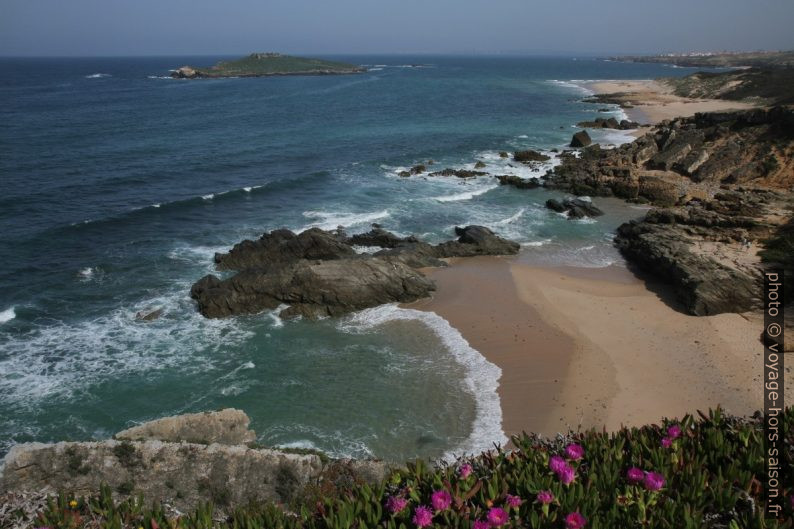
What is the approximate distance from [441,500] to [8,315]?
21.7m

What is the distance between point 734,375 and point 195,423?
15614 millimetres

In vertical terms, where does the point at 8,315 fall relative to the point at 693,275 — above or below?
below

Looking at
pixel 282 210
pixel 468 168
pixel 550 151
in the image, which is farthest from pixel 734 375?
pixel 550 151

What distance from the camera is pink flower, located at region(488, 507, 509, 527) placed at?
566 cm

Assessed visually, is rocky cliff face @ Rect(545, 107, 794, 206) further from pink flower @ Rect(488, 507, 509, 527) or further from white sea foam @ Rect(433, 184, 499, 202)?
pink flower @ Rect(488, 507, 509, 527)

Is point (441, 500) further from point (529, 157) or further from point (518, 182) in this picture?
point (529, 157)

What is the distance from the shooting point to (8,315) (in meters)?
21.1

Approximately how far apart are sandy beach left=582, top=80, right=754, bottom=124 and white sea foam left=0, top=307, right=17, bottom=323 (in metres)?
68.7

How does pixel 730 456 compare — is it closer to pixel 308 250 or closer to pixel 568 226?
pixel 308 250

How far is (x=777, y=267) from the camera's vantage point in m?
21.5

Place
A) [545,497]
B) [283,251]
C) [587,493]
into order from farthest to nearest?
[283,251] → [587,493] → [545,497]

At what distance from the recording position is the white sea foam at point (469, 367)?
47.6 feet

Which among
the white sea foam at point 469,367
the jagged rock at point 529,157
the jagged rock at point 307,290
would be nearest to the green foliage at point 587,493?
the white sea foam at point 469,367

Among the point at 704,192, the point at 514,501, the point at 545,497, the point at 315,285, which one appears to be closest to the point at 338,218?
the point at 315,285
